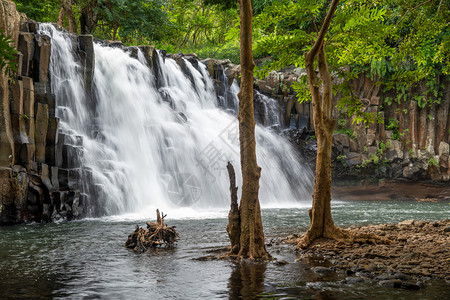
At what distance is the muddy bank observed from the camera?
92.4 ft

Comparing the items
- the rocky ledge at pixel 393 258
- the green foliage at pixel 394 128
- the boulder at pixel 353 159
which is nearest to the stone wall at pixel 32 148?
the rocky ledge at pixel 393 258

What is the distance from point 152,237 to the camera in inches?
367

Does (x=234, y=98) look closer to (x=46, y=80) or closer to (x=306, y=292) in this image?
(x=46, y=80)

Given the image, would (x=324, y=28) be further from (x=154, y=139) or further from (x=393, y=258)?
(x=154, y=139)

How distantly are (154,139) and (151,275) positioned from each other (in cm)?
1501

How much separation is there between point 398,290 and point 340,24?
237 inches

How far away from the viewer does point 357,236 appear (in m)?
8.72

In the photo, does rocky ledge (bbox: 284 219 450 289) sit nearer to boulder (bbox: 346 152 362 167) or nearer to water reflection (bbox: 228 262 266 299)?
water reflection (bbox: 228 262 266 299)

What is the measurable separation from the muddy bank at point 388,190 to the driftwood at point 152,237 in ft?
70.8

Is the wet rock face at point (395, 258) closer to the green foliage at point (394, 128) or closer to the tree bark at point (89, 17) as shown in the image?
the green foliage at point (394, 128)

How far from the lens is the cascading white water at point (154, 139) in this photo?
60.6 ft

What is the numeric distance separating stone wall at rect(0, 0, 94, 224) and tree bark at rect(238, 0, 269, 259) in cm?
886

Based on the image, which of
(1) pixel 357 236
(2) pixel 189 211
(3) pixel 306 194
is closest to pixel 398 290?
(1) pixel 357 236

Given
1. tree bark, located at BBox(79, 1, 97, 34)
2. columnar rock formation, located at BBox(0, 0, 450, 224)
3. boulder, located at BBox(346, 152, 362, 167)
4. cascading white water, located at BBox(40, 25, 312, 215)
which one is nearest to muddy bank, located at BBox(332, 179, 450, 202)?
boulder, located at BBox(346, 152, 362, 167)
